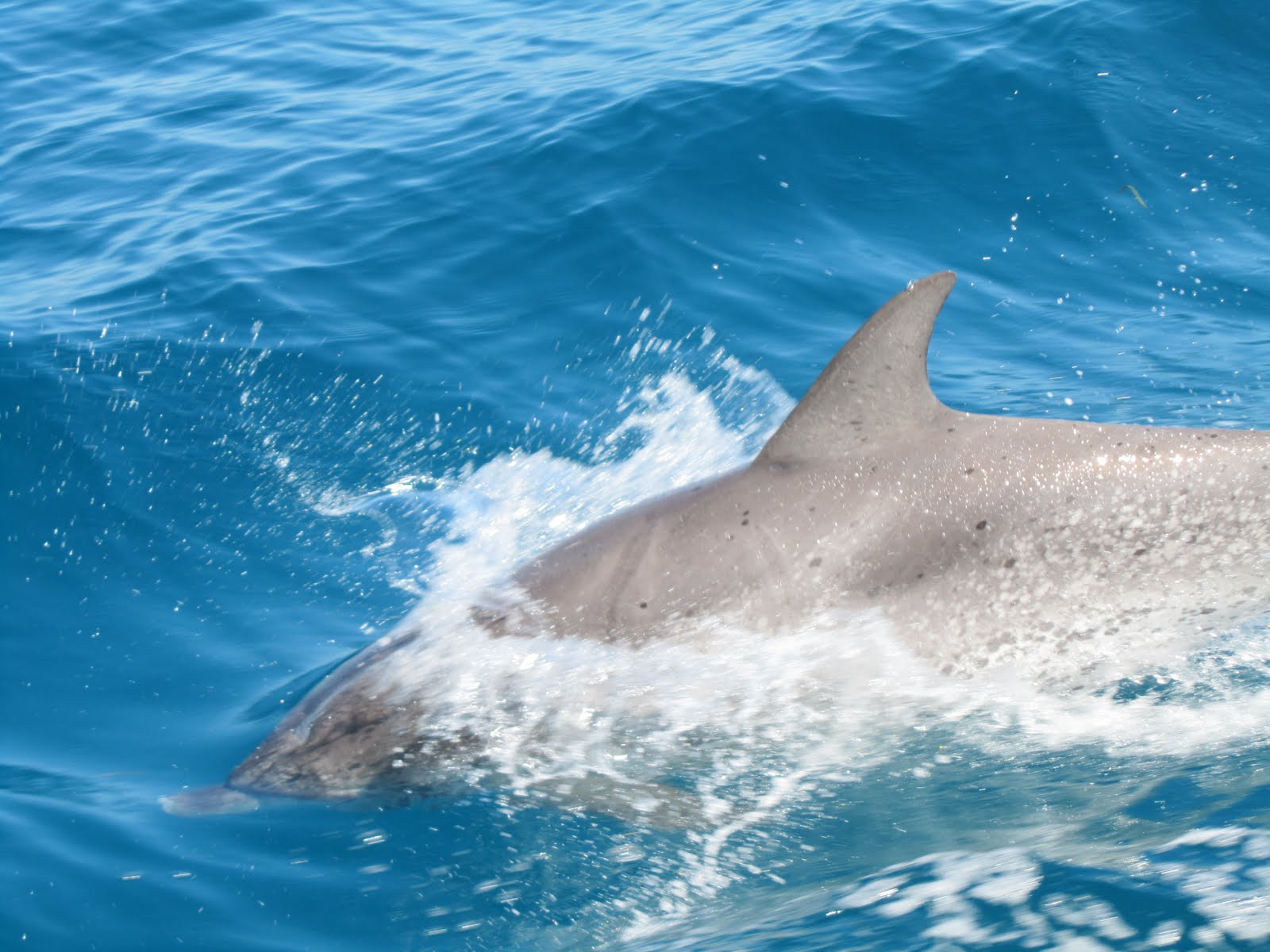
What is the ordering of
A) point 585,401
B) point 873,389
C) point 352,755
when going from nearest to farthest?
point 873,389 < point 352,755 < point 585,401

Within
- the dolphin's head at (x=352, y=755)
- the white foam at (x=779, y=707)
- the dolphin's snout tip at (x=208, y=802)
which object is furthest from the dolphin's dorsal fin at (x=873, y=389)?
the dolphin's snout tip at (x=208, y=802)

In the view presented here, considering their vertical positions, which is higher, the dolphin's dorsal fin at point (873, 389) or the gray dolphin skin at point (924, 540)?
the dolphin's dorsal fin at point (873, 389)

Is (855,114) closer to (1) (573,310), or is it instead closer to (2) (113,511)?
(1) (573,310)

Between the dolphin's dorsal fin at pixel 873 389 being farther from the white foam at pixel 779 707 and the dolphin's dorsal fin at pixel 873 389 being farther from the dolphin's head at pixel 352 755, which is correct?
the dolphin's head at pixel 352 755

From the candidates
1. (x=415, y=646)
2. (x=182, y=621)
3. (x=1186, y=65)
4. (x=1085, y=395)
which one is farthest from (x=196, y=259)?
(x=1186, y=65)

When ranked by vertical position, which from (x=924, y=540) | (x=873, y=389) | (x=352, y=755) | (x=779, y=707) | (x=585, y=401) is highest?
(x=585, y=401)

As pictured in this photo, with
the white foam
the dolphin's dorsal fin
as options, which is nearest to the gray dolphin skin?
the dolphin's dorsal fin

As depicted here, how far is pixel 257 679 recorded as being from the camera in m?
7.24

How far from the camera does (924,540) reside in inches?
244

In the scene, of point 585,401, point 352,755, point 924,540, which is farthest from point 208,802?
point 585,401

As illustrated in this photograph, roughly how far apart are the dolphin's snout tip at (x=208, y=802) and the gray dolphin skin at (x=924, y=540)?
13mm

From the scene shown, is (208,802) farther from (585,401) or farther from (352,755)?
(585,401)

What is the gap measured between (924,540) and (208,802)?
3.35m

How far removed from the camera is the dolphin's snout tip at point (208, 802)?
6.07 m
